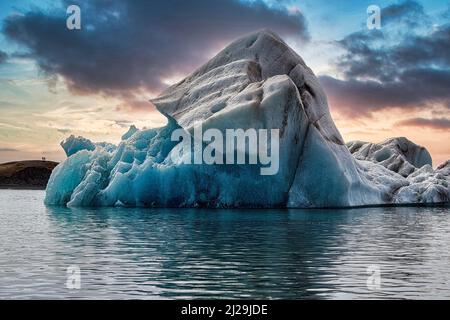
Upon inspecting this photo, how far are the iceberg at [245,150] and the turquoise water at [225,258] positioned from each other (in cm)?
704

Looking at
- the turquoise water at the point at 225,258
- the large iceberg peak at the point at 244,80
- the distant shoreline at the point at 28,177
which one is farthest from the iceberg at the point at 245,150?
the distant shoreline at the point at 28,177

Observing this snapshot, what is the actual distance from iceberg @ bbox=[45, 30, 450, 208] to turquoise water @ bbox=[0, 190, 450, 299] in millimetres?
7044

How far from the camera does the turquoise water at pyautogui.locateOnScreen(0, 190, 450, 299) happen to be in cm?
1048

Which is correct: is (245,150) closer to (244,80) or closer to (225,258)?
(244,80)

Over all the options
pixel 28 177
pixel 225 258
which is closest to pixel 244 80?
pixel 225 258

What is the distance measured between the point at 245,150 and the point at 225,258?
16.5 m

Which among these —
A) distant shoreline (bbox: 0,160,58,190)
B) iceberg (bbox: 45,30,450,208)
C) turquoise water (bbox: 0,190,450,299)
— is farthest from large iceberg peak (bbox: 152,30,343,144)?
distant shoreline (bbox: 0,160,58,190)

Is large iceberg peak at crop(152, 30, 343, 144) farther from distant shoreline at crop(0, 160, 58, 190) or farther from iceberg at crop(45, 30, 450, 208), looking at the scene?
distant shoreline at crop(0, 160, 58, 190)

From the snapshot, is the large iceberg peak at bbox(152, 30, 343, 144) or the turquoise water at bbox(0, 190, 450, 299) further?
the large iceberg peak at bbox(152, 30, 343, 144)

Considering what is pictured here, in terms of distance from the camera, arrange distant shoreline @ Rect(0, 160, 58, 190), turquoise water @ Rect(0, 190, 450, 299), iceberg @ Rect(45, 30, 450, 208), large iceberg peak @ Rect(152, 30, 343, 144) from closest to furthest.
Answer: turquoise water @ Rect(0, 190, 450, 299) → iceberg @ Rect(45, 30, 450, 208) → large iceberg peak @ Rect(152, 30, 343, 144) → distant shoreline @ Rect(0, 160, 58, 190)

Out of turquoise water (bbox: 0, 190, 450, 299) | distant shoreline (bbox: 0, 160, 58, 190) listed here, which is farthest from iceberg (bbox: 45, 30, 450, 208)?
distant shoreline (bbox: 0, 160, 58, 190)

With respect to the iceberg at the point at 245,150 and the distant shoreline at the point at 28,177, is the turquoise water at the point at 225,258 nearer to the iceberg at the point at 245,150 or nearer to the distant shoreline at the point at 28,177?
the iceberg at the point at 245,150

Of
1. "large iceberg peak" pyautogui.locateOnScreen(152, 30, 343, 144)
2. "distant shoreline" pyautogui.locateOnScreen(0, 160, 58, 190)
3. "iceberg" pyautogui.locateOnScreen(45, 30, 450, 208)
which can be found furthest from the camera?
Result: "distant shoreline" pyautogui.locateOnScreen(0, 160, 58, 190)

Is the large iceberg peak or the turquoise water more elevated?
the large iceberg peak
